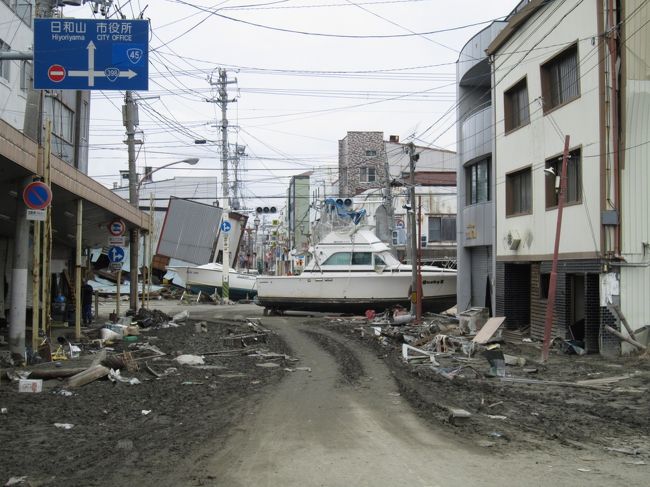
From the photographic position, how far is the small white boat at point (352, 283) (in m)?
26.4

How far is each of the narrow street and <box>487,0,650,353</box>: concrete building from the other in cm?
783

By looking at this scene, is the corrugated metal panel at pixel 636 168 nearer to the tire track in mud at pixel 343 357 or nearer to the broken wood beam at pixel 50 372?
the tire track in mud at pixel 343 357

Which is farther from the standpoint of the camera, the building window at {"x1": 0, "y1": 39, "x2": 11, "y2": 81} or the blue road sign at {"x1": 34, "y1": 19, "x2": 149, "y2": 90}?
the building window at {"x1": 0, "y1": 39, "x2": 11, "y2": 81}

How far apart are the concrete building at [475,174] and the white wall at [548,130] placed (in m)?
1.39

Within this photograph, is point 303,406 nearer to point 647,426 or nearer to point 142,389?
point 142,389

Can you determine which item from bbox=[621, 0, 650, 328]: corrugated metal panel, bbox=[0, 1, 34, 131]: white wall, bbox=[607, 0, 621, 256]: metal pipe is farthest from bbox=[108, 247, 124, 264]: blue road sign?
bbox=[621, 0, 650, 328]: corrugated metal panel

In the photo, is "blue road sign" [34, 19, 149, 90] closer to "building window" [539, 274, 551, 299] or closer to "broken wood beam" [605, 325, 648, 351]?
"broken wood beam" [605, 325, 648, 351]

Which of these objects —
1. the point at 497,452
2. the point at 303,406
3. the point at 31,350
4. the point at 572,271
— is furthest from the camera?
the point at 572,271

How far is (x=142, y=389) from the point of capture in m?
9.81

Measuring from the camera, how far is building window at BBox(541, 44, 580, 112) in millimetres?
16188

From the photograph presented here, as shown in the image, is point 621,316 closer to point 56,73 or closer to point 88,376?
point 88,376

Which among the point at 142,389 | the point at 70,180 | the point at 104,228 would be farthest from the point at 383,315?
the point at 142,389

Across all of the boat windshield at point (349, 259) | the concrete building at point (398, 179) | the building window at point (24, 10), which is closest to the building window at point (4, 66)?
the building window at point (24, 10)

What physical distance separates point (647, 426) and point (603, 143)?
8.28m
